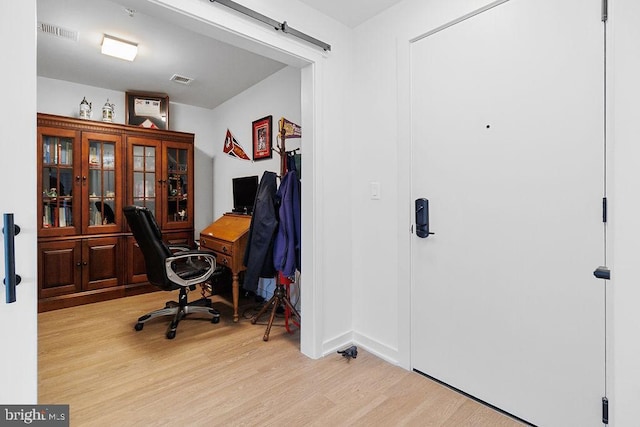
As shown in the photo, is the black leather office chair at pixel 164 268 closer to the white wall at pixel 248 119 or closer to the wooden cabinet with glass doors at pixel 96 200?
the wooden cabinet with glass doors at pixel 96 200

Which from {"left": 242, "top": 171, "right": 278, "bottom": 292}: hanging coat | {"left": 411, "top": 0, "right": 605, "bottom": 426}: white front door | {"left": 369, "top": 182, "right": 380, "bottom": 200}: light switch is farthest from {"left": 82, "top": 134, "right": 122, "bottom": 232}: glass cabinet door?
{"left": 411, "top": 0, "right": 605, "bottom": 426}: white front door

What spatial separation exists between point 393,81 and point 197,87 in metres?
2.68

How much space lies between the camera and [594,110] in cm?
133

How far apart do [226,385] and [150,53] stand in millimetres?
2944

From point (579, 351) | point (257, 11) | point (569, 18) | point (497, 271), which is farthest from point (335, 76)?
point (579, 351)

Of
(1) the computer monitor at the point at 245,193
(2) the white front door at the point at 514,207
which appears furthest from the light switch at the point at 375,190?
(1) the computer monitor at the point at 245,193

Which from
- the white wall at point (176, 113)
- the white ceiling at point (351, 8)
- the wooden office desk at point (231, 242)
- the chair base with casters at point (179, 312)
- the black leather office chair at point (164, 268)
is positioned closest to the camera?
the white ceiling at point (351, 8)

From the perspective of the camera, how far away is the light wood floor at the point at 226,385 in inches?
63.4

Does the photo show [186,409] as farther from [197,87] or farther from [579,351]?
[197,87]
